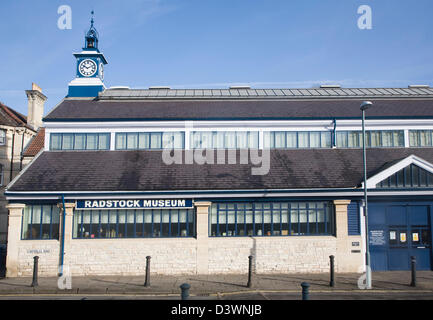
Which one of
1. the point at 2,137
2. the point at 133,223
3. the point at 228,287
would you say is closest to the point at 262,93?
the point at 133,223

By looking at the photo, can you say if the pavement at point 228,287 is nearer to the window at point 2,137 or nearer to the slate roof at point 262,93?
the slate roof at point 262,93

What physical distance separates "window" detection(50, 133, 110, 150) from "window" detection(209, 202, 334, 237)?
7915 millimetres

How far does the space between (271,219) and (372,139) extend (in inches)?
330

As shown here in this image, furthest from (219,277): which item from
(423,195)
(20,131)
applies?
(20,131)

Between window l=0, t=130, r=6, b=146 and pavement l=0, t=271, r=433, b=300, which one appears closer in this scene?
pavement l=0, t=271, r=433, b=300

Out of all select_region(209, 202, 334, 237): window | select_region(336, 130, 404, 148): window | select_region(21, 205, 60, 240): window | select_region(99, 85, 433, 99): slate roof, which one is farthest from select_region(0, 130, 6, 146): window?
select_region(336, 130, 404, 148): window

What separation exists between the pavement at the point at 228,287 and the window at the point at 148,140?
750 centimetres

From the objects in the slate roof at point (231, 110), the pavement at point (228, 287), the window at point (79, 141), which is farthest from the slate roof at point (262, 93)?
the pavement at point (228, 287)

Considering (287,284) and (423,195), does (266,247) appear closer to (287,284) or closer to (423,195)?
(287,284)

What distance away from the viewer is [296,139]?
69.3 ft

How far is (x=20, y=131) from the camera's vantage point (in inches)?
1194

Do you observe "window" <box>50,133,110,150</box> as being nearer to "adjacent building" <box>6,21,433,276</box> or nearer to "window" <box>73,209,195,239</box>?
"adjacent building" <box>6,21,433,276</box>

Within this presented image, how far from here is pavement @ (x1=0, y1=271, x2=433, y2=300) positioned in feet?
43.4
